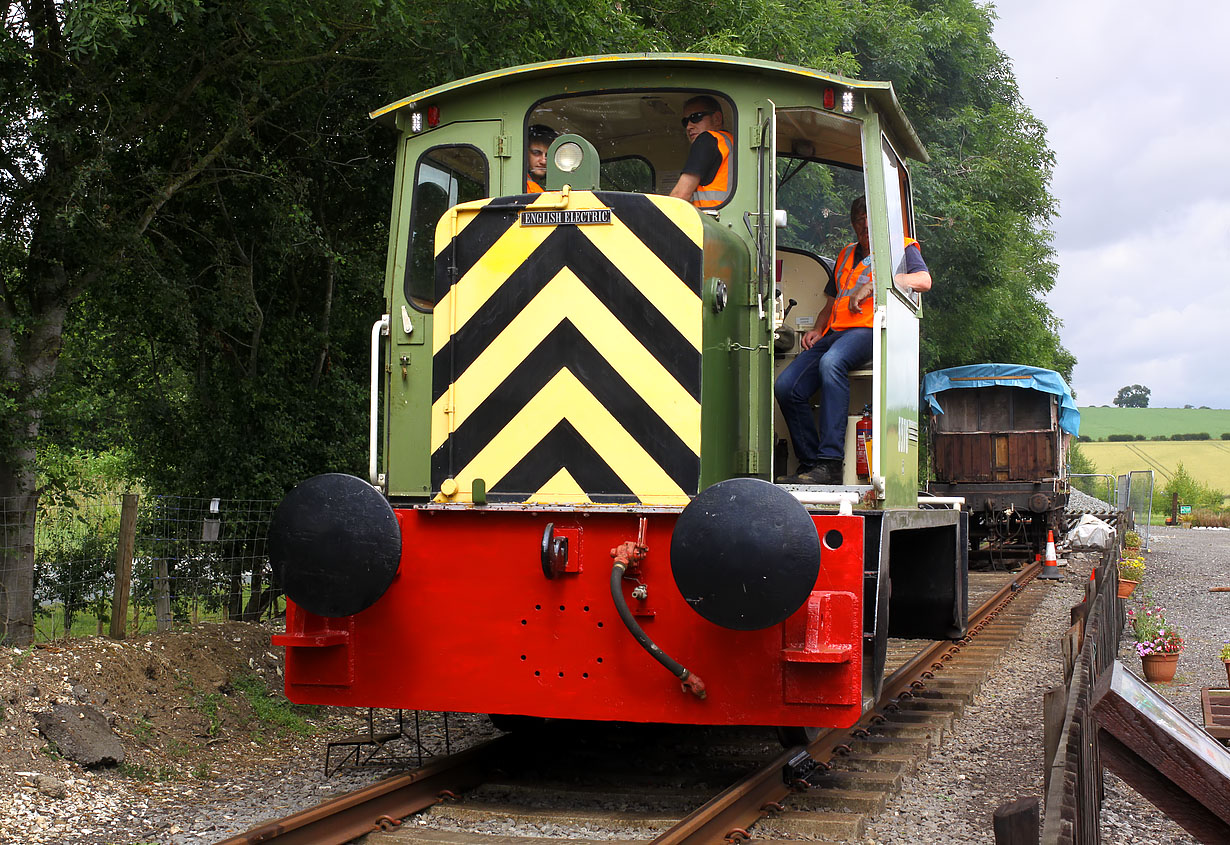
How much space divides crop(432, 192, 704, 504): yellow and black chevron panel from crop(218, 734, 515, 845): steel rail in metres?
1.19

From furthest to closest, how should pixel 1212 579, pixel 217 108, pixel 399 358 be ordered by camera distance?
pixel 1212 579, pixel 217 108, pixel 399 358

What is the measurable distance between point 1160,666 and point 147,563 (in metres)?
7.46

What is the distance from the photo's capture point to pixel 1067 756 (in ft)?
9.76

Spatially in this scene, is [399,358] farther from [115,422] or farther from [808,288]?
[115,422]

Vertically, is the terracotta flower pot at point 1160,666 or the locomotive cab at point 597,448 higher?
the locomotive cab at point 597,448

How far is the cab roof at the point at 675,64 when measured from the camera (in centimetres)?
482

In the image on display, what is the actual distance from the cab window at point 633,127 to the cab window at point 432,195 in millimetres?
353

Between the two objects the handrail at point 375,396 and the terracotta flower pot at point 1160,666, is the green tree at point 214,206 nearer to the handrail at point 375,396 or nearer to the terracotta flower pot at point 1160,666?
the handrail at point 375,396

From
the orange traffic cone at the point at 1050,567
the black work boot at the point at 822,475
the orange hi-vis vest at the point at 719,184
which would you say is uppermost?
the orange hi-vis vest at the point at 719,184

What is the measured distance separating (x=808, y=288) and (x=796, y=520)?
2.56m

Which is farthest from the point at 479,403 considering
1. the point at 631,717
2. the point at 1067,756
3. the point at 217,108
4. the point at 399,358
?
the point at 217,108

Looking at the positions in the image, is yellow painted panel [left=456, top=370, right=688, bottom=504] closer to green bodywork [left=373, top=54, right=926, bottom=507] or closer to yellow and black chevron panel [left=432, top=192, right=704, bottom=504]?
yellow and black chevron panel [left=432, top=192, right=704, bottom=504]

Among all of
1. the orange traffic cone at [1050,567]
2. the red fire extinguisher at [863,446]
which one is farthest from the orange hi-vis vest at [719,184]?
the orange traffic cone at [1050,567]

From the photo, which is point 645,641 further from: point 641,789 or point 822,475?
point 822,475
